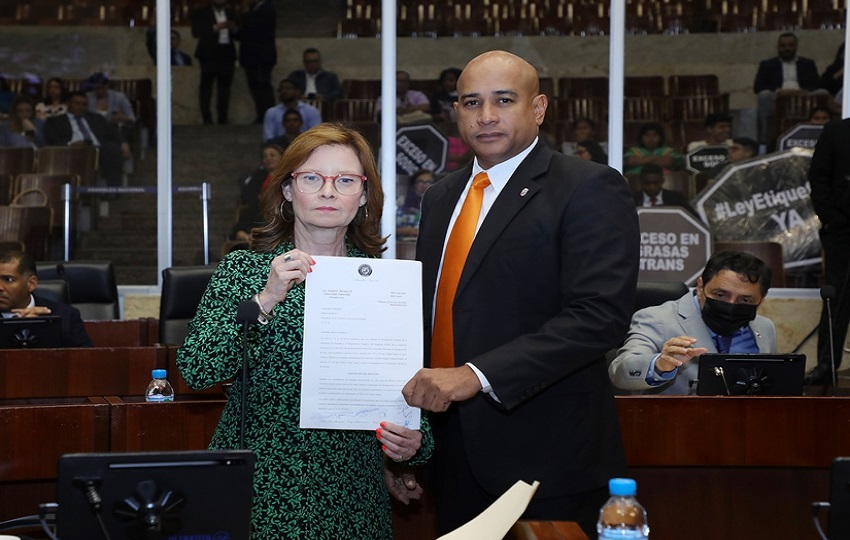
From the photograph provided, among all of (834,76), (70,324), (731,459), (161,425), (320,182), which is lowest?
(731,459)

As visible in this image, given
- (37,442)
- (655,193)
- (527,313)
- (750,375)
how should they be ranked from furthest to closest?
(655,193), (750,375), (37,442), (527,313)

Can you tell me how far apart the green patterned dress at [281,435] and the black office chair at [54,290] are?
3.66 metres

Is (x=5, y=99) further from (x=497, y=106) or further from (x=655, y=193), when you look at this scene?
(x=497, y=106)

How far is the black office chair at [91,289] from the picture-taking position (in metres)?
6.00

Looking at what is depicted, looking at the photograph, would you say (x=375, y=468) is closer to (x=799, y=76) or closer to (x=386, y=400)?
(x=386, y=400)

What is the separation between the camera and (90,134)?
7609mm

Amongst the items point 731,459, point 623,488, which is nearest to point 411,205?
point 731,459

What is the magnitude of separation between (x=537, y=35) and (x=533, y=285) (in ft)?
18.8

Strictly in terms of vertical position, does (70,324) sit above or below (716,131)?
below

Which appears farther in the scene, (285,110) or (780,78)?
(285,110)

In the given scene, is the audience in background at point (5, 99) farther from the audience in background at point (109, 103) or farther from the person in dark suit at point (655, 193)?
the person in dark suit at point (655, 193)

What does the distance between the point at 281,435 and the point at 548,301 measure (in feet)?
1.97

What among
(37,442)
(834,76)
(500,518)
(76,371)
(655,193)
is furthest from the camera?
(655,193)

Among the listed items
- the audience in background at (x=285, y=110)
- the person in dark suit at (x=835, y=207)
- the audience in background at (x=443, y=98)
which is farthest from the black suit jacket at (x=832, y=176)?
the audience in background at (x=285, y=110)
